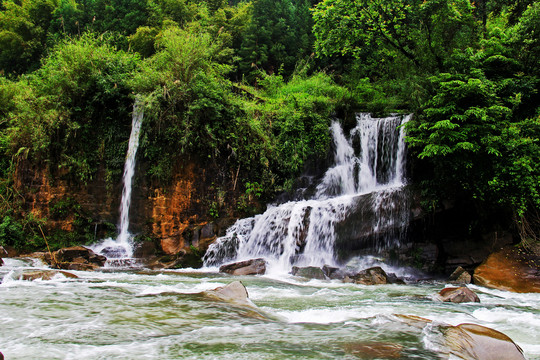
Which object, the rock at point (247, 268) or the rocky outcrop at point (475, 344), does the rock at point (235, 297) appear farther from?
the rock at point (247, 268)

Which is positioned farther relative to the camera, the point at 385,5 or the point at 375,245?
the point at 385,5

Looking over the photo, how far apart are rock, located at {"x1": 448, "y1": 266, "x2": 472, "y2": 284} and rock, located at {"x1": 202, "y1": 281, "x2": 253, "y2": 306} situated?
6137 millimetres

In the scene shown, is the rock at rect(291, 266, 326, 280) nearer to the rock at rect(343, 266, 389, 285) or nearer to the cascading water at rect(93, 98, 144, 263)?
the rock at rect(343, 266, 389, 285)

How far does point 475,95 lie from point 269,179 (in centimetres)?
667

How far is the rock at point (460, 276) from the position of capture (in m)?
9.13

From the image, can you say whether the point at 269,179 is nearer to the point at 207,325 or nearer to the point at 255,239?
the point at 255,239

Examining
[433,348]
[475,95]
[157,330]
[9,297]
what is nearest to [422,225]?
[475,95]

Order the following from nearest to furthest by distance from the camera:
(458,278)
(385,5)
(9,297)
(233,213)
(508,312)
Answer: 1. (9,297)
2. (508,312)
3. (458,278)
4. (233,213)
5. (385,5)

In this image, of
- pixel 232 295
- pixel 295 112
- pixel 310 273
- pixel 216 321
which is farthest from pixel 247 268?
pixel 295 112

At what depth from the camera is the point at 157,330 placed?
4.04 metres

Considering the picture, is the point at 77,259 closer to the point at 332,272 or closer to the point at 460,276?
the point at 332,272

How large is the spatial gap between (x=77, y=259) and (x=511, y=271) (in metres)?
11.1

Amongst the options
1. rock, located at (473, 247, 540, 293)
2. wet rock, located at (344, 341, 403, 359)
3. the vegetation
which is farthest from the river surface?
the vegetation

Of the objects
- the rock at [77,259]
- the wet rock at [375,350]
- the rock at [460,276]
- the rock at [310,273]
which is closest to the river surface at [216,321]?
the wet rock at [375,350]
